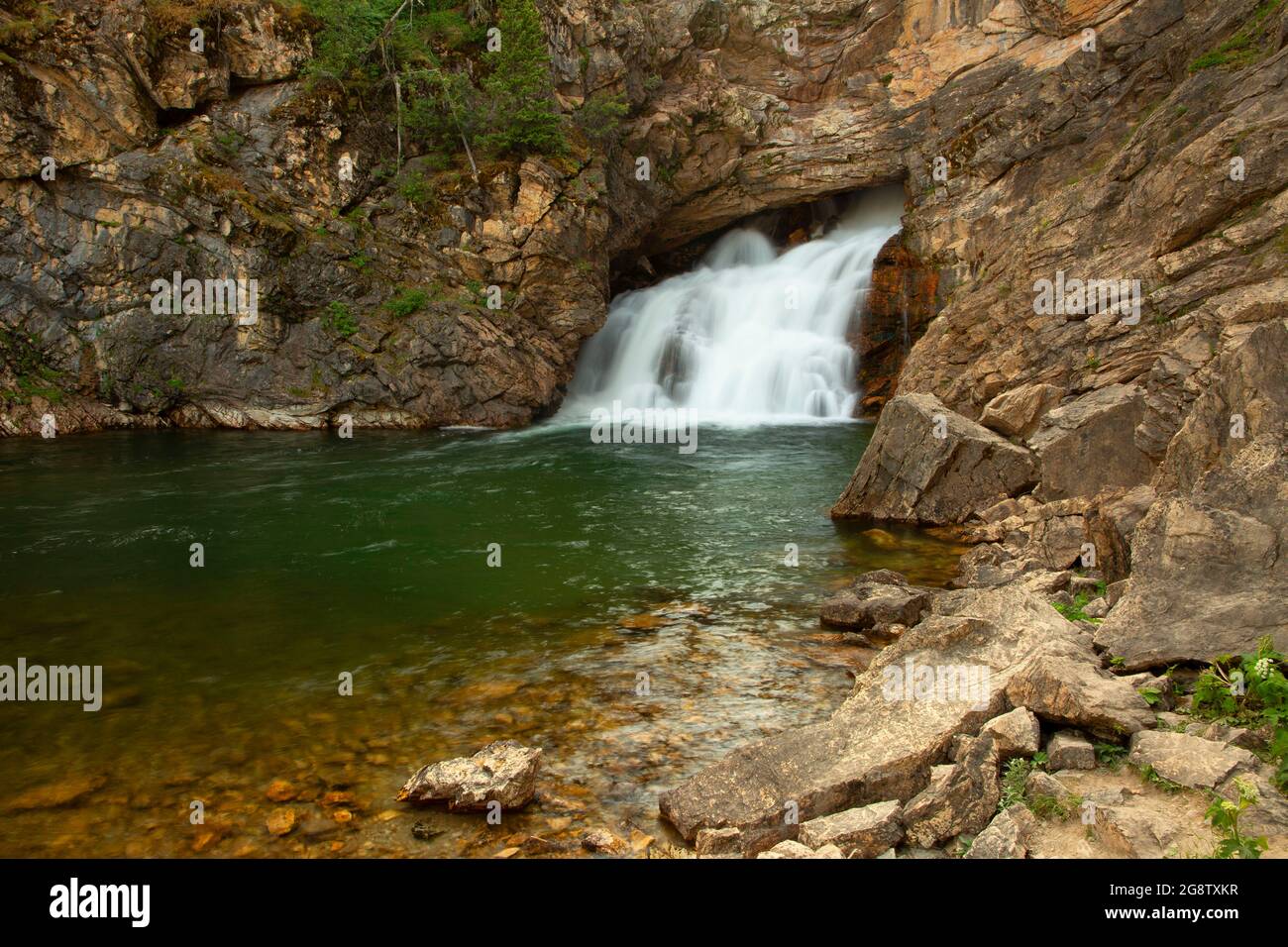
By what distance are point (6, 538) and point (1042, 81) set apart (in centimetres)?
3105

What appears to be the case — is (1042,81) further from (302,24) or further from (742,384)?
(302,24)

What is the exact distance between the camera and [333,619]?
9078 millimetres

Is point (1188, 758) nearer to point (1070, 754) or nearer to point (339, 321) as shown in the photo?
point (1070, 754)

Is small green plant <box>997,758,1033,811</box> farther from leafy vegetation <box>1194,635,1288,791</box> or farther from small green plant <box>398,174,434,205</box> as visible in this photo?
small green plant <box>398,174,434,205</box>

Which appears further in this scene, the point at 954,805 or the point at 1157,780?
the point at 954,805

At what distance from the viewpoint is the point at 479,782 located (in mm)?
5355

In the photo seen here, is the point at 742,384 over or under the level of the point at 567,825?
over

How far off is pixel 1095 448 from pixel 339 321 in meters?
22.3

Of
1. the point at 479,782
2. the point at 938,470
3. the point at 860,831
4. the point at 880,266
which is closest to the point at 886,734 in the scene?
the point at 860,831

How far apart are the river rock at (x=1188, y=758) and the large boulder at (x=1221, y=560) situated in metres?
1.17

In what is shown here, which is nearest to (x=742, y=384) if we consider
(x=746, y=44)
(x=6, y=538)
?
(x=746, y=44)

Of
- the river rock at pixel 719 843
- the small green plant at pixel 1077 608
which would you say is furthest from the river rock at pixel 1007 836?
the small green plant at pixel 1077 608

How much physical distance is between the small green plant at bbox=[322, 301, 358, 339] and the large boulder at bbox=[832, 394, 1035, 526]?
18753mm
